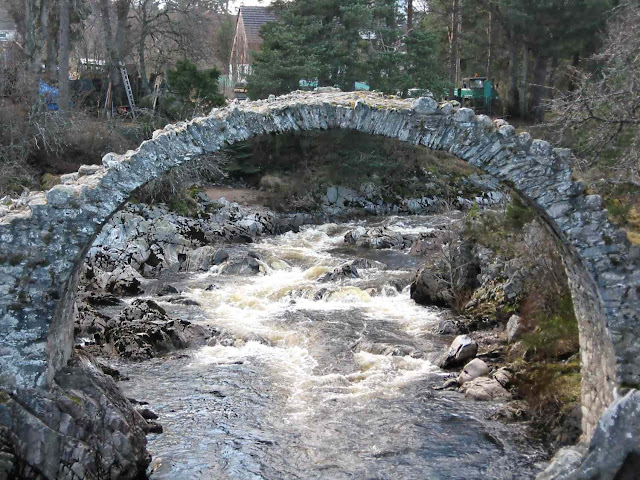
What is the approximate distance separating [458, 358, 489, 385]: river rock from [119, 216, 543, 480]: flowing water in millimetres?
432

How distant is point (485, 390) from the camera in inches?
484

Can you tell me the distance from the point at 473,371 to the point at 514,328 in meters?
1.71

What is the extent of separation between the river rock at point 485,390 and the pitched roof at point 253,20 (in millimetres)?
38336

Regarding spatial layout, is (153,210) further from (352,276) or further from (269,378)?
(269,378)

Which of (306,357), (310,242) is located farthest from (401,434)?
(310,242)

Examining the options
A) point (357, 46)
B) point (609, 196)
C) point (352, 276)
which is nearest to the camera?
point (609, 196)

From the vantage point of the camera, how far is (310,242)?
24.6 meters

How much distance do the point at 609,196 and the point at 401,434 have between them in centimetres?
512

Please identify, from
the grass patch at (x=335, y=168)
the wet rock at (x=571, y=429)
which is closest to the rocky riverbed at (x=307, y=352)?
the wet rock at (x=571, y=429)

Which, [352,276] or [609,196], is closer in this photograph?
[609,196]

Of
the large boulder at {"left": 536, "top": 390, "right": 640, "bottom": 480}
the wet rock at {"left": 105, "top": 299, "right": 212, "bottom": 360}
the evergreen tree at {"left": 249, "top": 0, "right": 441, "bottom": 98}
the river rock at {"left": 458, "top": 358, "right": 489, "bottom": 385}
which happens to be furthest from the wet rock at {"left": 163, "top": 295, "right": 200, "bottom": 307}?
the evergreen tree at {"left": 249, "top": 0, "right": 441, "bottom": 98}

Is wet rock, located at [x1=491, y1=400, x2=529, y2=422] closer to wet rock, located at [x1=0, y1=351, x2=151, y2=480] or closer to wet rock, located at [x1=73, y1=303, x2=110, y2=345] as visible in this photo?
wet rock, located at [x1=0, y1=351, x2=151, y2=480]

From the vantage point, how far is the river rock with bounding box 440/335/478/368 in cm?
1362

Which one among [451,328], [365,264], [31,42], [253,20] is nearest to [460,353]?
[451,328]
